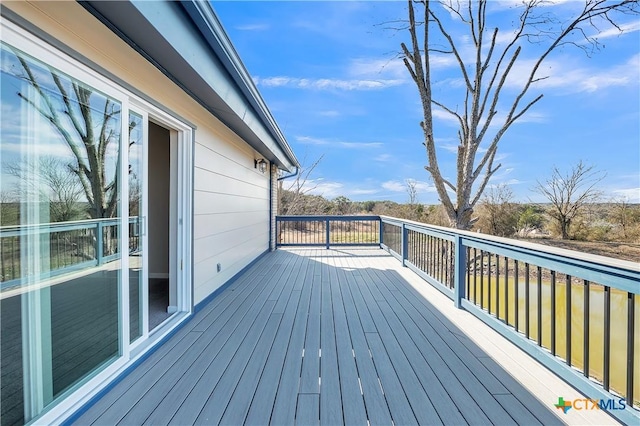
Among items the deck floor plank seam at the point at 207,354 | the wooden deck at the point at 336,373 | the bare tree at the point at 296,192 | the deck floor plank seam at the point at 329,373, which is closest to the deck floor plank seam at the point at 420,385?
the wooden deck at the point at 336,373

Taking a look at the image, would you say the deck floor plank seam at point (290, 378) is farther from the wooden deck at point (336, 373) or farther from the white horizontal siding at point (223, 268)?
the white horizontal siding at point (223, 268)

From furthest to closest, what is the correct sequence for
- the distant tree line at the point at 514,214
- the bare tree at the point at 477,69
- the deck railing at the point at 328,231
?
the deck railing at the point at 328,231, the bare tree at the point at 477,69, the distant tree line at the point at 514,214

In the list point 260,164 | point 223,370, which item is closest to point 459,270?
point 223,370

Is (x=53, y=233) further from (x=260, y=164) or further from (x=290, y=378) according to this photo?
(x=260, y=164)

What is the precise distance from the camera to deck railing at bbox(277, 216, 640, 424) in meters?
1.65

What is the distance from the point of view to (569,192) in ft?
29.4

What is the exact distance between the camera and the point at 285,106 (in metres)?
14.8

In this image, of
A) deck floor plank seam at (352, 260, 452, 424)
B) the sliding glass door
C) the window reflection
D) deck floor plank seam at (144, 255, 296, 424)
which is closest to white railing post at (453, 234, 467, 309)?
deck floor plank seam at (352, 260, 452, 424)

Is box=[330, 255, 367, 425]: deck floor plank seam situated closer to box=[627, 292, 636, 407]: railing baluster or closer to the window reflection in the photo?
box=[627, 292, 636, 407]: railing baluster

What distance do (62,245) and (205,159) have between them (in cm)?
204

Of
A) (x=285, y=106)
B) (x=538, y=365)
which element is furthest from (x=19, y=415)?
(x=285, y=106)

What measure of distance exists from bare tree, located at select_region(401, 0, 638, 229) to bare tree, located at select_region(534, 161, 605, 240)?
101 inches

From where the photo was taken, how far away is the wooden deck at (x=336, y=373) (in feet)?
5.37

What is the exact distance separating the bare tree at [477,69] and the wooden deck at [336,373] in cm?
486
